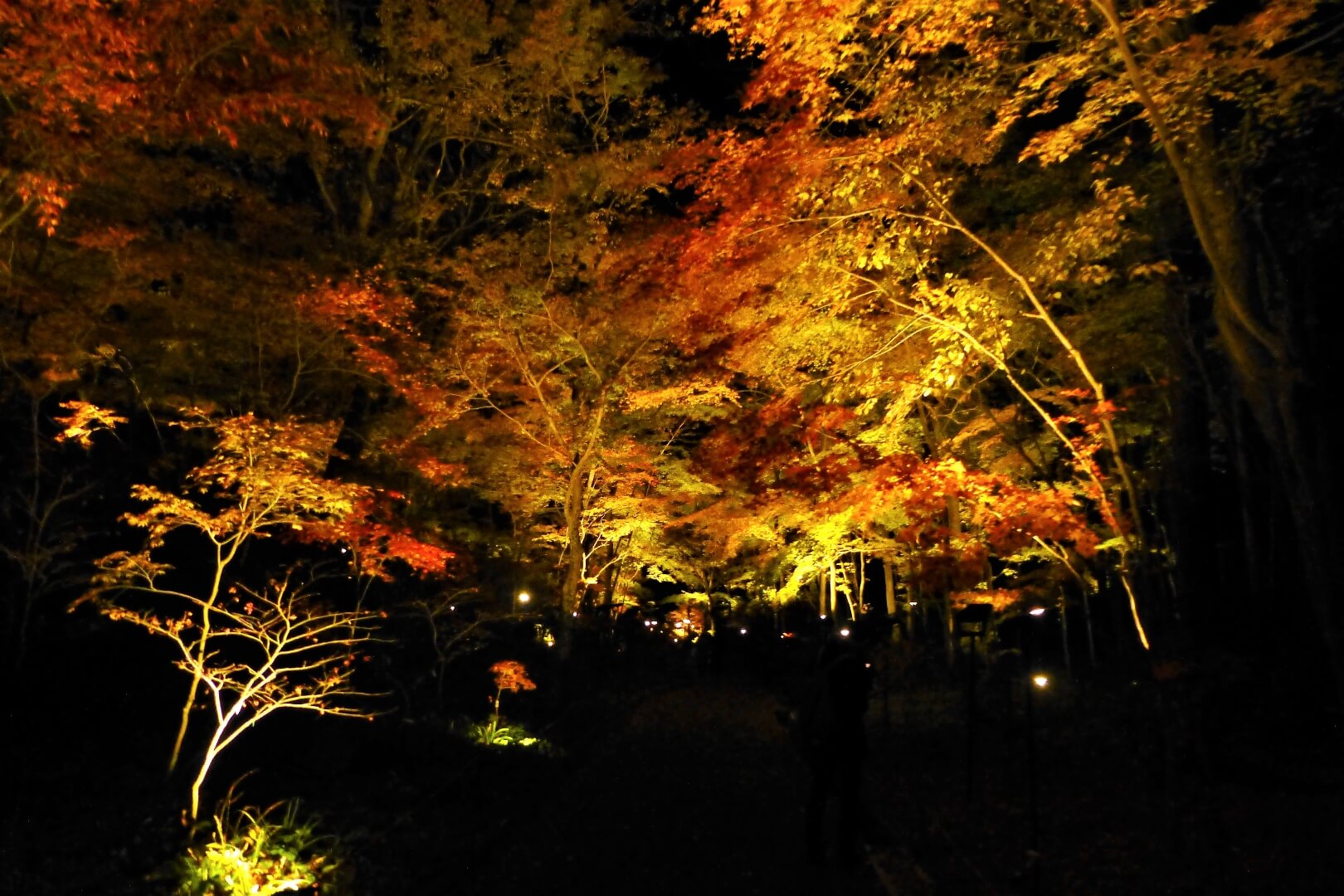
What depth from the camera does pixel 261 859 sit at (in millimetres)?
6984

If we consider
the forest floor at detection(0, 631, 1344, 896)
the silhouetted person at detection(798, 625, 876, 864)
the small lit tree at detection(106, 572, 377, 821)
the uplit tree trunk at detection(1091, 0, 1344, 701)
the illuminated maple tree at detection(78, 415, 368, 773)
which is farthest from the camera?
the illuminated maple tree at detection(78, 415, 368, 773)

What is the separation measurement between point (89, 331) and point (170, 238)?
105 inches

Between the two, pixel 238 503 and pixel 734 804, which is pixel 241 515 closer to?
pixel 238 503

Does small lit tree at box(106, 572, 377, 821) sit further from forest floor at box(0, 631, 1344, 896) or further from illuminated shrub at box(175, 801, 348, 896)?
forest floor at box(0, 631, 1344, 896)

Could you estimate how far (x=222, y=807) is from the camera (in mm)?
7699

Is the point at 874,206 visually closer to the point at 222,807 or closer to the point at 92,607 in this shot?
the point at 222,807

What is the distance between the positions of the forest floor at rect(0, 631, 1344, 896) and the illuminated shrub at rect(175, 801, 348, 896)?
264 millimetres

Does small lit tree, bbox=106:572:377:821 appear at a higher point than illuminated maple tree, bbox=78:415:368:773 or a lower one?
lower

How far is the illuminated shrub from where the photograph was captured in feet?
21.6

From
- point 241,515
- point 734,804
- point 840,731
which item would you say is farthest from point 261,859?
point 840,731

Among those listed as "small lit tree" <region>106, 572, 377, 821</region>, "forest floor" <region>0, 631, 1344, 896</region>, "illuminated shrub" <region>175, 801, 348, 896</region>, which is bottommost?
"illuminated shrub" <region>175, 801, 348, 896</region>

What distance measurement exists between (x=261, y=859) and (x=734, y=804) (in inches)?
171

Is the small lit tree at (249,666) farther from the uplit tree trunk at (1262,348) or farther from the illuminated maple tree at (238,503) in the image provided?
the uplit tree trunk at (1262,348)

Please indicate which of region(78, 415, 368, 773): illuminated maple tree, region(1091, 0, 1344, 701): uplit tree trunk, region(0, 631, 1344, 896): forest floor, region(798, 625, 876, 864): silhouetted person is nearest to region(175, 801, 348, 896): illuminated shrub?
region(0, 631, 1344, 896): forest floor
